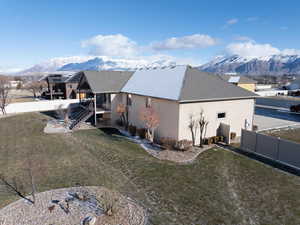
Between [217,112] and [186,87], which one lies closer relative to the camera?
[186,87]

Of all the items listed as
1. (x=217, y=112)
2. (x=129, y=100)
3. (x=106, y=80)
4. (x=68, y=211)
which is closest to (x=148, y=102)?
(x=129, y=100)

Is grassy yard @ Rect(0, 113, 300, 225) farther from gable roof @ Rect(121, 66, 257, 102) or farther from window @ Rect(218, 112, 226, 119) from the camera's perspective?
gable roof @ Rect(121, 66, 257, 102)

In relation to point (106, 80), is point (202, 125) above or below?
below

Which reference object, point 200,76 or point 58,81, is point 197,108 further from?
point 58,81

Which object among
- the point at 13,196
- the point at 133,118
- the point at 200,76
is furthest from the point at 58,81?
the point at 13,196

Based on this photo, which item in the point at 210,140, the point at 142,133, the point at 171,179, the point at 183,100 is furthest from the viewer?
the point at 142,133

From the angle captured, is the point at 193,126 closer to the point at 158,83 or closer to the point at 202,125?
the point at 202,125

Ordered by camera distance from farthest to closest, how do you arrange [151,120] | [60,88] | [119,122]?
[60,88] → [119,122] → [151,120]

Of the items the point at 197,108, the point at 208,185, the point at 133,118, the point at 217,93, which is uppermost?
the point at 217,93
